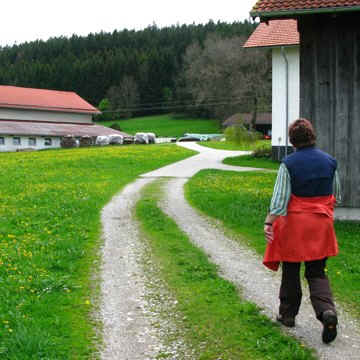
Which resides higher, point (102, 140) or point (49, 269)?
point (102, 140)

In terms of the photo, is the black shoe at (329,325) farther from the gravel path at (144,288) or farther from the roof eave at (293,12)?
the roof eave at (293,12)

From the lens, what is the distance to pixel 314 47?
38.6 ft

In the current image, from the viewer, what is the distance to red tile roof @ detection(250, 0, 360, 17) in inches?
420

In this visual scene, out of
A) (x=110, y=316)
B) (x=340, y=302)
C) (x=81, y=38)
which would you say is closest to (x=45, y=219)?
(x=110, y=316)

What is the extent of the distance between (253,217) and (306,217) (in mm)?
7150

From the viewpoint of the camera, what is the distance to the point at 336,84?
1174 cm

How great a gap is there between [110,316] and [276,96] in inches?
1065

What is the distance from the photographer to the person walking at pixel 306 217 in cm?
520

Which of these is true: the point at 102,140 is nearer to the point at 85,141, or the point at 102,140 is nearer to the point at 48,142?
the point at 85,141

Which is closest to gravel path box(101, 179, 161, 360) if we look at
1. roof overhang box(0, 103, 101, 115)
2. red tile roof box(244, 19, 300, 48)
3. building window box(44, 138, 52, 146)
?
red tile roof box(244, 19, 300, 48)

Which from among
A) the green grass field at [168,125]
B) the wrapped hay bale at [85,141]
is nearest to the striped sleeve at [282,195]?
the wrapped hay bale at [85,141]

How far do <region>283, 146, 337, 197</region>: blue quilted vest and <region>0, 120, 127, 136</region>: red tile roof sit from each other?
59.6 metres

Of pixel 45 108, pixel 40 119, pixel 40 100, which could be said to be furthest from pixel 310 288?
pixel 40 100

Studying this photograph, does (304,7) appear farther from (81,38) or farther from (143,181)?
(81,38)
